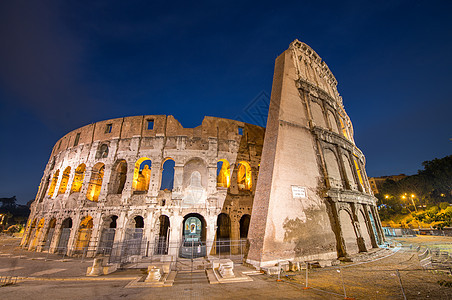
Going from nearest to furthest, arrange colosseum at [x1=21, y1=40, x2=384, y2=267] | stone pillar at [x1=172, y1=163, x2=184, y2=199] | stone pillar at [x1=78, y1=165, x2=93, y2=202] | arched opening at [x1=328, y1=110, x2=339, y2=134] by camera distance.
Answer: colosseum at [x1=21, y1=40, x2=384, y2=267], stone pillar at [x1=172, y1=163, x2=184, y2=199], stone pillar at [x1=78, y1=165, x2=93, y2=202], arched opening at [x1=328, y1=110, x2=339, y2=134]

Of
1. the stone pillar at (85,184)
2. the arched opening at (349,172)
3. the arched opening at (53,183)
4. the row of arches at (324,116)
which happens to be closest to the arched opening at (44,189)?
the arched opening at (53,183)

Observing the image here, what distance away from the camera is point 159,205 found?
1596cm

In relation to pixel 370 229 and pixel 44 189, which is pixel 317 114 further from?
pixel 44 189

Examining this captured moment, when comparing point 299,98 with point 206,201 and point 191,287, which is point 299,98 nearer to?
point 206,201

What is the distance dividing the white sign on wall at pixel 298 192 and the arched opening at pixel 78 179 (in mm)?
20653

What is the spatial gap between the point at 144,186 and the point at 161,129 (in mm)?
7623

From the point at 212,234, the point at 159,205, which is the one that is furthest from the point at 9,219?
the point at 212,234

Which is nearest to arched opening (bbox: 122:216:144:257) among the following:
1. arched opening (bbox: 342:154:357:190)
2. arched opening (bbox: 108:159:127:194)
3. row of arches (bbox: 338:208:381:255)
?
arched opening (bbox: 108:159:127:194)

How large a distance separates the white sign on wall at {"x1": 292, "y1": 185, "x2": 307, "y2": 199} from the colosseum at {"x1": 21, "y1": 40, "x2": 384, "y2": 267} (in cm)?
6

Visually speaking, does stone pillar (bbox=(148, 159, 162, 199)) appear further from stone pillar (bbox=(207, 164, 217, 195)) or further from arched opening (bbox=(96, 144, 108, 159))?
arched opening (bbox=(96, 144, 108, 159))

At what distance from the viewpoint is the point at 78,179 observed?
19656mm

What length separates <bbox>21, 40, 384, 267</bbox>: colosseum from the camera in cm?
1064

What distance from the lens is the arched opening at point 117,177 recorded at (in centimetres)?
1764

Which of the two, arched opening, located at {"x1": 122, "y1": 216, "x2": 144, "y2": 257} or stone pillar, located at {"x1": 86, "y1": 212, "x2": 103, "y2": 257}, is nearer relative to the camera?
arched opening, located at {"x1": 122, "y1": 216, "x2": 144, "y2": 257}
